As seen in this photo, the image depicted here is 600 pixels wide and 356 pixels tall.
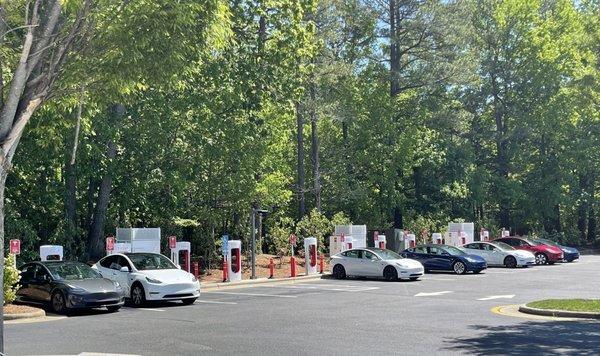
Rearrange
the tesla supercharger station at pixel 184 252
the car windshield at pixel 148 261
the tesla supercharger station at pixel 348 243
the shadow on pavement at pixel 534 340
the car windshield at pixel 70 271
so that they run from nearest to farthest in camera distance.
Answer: the shadow on pavement at pixel 534 340, the car windshield at pixel 70 271, the car windshield at pixel 148 261, the tesla supercharger station at pixel 184 252, the tesla supercharger station at pixel 348 243

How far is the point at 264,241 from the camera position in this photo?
3656cm

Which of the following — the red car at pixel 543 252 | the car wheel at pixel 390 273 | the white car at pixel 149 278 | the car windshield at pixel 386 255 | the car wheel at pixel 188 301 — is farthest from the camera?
the red car at pixel 543 252

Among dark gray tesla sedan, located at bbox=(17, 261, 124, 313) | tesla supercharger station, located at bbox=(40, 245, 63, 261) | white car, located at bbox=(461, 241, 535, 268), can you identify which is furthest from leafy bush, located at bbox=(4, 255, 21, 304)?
white car, located at bbox=(461, 241, 535, 268)

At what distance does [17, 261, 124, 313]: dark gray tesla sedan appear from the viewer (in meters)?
16.2

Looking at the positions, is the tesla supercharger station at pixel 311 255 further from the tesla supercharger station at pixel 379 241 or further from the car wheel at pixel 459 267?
the car wheel at pixel 459 267

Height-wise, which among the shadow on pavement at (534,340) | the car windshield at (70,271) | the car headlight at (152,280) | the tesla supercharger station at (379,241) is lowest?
the shadow on pavement at (534,340)

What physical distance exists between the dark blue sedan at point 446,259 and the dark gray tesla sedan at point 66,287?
15.9 metres

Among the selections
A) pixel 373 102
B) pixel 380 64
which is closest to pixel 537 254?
pixel 373 102

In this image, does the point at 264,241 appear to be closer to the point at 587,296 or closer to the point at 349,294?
the point at 349,294

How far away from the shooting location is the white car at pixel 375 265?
2475cm

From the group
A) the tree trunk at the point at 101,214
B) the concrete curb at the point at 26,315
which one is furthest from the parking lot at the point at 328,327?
the tree trunk at the point at 101,214

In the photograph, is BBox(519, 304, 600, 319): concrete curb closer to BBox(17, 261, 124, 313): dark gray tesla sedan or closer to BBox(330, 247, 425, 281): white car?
BBox(17, 261, 124, 313): dark gray tesla sedan

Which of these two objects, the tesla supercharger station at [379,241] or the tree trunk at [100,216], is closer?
the tree trunk at [100,216]

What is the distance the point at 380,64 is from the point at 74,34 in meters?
39.5
